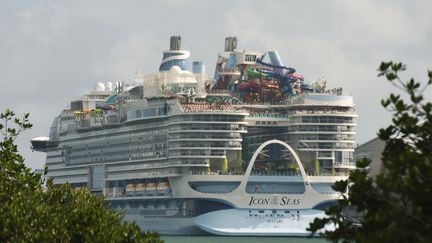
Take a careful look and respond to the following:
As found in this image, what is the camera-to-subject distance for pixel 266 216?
13388cm

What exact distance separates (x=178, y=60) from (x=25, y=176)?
102m

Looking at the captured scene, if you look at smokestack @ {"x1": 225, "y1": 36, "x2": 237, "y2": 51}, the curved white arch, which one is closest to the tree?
the curved white arch

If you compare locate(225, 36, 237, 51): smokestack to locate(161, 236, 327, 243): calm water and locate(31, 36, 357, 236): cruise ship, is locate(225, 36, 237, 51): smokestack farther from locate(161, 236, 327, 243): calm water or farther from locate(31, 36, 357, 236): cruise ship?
locate(161, 236, 327, 243): calm water

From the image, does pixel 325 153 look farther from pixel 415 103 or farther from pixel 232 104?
pixel 415 103

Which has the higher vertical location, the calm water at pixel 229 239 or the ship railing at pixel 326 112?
the ship railing at pixel 326 112

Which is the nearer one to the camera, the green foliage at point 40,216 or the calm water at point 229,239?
the green foliage at point 40,216

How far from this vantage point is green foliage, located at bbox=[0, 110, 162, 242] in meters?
47.6

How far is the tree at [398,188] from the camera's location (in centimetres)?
2808

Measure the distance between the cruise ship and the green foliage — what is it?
7279 centimetres

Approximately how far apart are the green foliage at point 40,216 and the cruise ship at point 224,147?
72790 mm

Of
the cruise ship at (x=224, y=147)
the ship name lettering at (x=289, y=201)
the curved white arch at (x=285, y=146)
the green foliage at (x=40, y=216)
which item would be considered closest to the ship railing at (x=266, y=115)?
the cruise ship at (x=224, y=147)

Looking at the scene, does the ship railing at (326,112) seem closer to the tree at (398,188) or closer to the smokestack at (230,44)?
the smokestack at (230,44)

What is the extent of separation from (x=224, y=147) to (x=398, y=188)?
112m

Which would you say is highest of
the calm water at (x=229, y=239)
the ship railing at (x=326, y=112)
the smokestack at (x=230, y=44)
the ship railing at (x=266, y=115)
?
the smokestack at (x=230, y=44)
